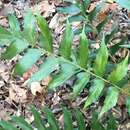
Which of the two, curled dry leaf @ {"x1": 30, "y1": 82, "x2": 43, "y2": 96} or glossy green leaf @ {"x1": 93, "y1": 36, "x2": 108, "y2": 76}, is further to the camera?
curled dry leaf @ {"x1": 30, "y1": 82, "x2": 43, "y2": 96}

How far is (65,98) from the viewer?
3.31 meters

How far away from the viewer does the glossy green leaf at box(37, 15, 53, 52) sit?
5.60ft

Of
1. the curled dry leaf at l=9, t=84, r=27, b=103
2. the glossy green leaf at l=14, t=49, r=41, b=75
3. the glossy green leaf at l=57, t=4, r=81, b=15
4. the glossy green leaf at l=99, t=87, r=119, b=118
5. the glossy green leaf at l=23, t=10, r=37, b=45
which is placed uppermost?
the glossy green leaf at l=23, t=10, r=37, b=45

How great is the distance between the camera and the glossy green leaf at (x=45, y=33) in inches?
67.2

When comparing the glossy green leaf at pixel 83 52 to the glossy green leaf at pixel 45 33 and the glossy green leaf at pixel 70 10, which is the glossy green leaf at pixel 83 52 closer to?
the glossy green leaf at pixel 45 33

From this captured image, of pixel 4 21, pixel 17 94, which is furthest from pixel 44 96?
pixel 4 21

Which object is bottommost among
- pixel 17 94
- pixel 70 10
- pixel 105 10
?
pixel 17 94

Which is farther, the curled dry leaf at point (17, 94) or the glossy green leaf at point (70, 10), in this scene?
the curled dry leaf at point (17, 94)

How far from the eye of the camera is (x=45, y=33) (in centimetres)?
172

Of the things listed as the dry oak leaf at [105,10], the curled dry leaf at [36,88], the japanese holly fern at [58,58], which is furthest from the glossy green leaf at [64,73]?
the dry oak leaf at [105,10]

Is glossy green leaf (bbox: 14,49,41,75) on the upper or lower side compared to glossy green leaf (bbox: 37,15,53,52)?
lower

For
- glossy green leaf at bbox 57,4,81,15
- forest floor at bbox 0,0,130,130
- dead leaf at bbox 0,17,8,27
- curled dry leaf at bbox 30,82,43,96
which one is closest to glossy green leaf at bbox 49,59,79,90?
glossy green leaf at bbox 57,4,81,15

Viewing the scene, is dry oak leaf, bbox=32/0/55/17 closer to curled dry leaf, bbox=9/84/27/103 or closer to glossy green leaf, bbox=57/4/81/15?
curled dry leaf, bbox=9/84/27/103

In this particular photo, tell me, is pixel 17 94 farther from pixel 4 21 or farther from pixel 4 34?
pixel 4 34
